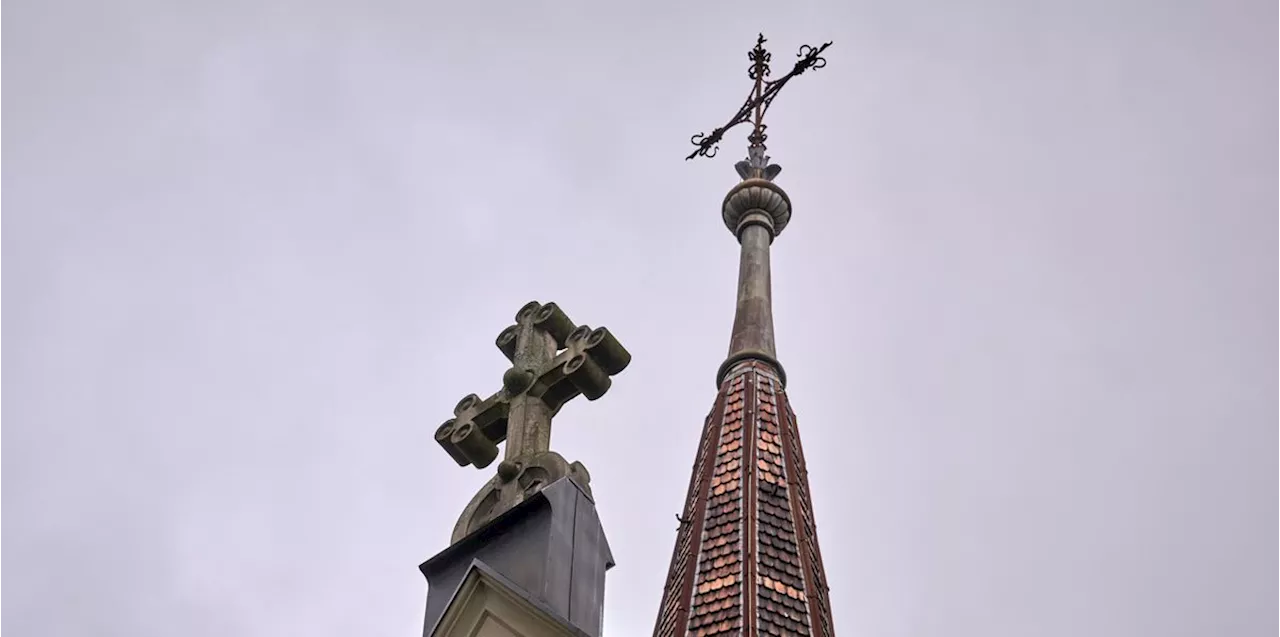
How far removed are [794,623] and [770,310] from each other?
5.34 m

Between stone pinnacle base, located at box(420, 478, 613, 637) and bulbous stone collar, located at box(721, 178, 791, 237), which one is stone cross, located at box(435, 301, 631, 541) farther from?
bulbous stone collar, located at box(721, 178, 791, 237)

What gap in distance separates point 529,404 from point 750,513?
4.69m

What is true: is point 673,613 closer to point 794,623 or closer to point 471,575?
point 794,623

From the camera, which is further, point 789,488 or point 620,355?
point 789,488

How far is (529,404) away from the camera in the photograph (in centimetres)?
1206

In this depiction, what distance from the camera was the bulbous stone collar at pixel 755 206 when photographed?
826 inches

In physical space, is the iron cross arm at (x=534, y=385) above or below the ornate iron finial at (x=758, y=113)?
below

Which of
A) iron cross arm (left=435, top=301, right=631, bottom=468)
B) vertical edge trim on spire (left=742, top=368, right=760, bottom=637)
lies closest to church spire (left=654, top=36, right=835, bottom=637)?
vertical edge trim on spire (left=742, top=368, right=760, bottom=637)

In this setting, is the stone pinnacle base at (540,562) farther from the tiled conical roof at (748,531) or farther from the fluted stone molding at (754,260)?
the fluted stone molding at (754,260)

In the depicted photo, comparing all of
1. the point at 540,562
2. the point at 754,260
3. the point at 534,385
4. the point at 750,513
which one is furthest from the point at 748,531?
the point at 540,562

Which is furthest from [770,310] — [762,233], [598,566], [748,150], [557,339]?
[598,566]

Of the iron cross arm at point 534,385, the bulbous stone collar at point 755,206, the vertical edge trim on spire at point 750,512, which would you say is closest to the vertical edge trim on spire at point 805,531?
the vertical edge trim on spire at point 750,512

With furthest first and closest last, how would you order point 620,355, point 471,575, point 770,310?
point 770,310 < point 620,355 < point 471,575

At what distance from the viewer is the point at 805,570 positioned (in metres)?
15.8
